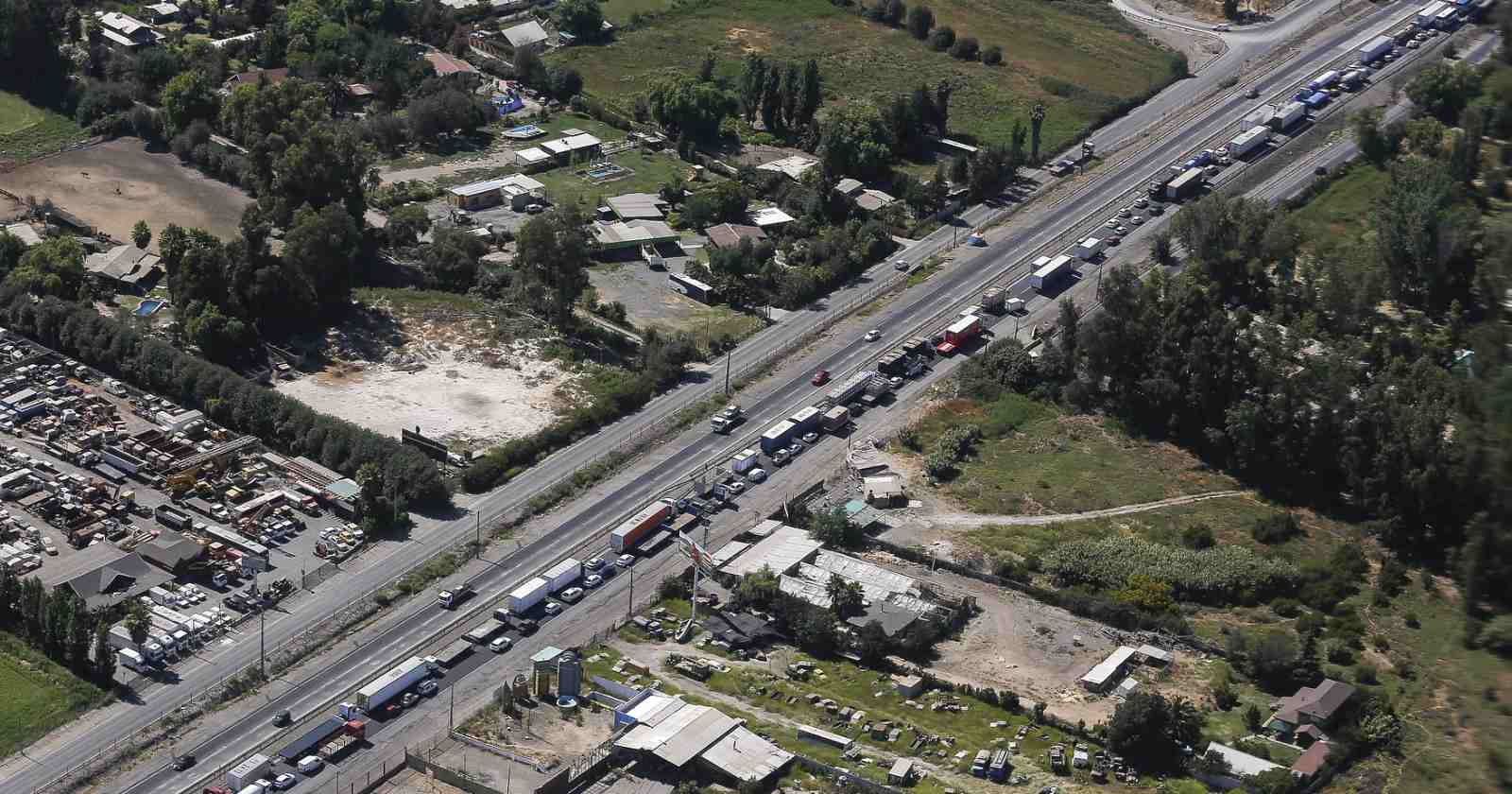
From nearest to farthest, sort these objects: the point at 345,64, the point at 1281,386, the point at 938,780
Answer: the point at 938,780 < the point at 1281,386 < the point at 345,64

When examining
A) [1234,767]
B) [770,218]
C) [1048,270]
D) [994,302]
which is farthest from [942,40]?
[1234,767]

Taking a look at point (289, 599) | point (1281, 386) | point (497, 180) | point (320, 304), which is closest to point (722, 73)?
point (497, 180)

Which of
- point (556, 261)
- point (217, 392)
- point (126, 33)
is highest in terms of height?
point (126, 33)

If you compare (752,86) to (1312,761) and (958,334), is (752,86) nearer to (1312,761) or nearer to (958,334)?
(958,334)

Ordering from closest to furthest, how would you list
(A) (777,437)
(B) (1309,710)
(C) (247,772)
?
(C) (247,772) → (B) (1309,710) → (A) (777,437)

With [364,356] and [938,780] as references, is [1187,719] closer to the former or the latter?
[938,780]

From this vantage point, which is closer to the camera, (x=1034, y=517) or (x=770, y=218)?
(x=1034, y=517)

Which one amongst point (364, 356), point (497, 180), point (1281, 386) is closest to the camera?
point (1281, 386)
